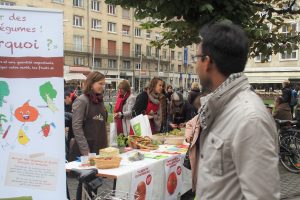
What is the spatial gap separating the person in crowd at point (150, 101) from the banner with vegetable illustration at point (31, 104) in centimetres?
423

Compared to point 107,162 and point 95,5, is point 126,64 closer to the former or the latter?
point 95,5

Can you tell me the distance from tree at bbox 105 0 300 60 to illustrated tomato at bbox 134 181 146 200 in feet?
6.34

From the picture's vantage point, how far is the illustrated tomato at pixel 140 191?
4.51 m

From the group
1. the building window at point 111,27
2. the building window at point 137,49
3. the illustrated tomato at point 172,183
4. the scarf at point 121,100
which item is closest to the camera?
the illustrated tomato at point 172,183

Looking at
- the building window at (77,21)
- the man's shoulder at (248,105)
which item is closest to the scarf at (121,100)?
the man's shoulder at (248,105)

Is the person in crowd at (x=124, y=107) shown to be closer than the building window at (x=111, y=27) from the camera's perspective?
Yes

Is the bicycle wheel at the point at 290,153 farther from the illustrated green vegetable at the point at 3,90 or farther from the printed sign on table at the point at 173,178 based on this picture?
the illustrated green vegetable at the point at 3,90

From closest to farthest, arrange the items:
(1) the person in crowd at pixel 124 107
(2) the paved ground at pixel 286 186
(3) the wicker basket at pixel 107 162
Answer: (3) the wicker basket at pixel 107 162 < (2) the paved ground at pixel 286 186 < (1) the person in crowd at pixel 124 107

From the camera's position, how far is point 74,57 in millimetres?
56688

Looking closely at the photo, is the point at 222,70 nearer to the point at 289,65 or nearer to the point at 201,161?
the point at 201,161

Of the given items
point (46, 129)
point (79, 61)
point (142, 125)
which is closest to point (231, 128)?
point (46, 129)

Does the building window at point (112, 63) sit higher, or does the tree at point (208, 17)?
the building window at point (112, 63)

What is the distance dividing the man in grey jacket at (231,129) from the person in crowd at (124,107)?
23.9ft

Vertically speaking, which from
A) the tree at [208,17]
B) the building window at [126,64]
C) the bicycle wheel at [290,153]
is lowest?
the bicycle wheel at [290,153]
